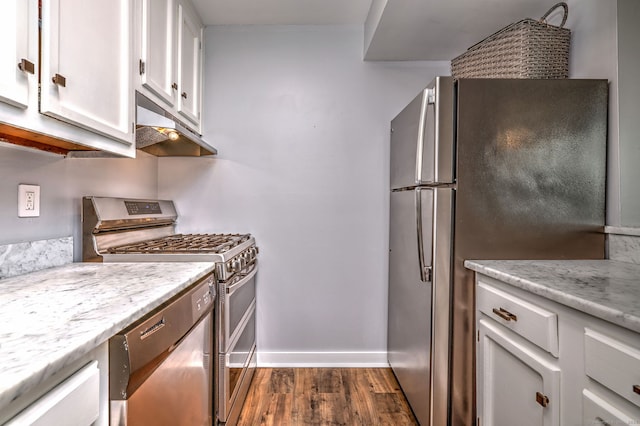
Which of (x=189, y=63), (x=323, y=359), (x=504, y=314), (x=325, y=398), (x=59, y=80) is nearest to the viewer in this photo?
(x=59, y=80)

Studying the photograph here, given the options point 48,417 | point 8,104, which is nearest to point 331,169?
point 8,104

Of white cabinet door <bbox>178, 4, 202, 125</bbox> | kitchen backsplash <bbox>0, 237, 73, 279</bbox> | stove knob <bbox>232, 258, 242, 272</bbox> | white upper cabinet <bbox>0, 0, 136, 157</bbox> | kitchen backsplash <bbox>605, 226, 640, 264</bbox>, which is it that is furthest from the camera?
white cabinet door <bbox>178, 4, 202, 125</bbox>

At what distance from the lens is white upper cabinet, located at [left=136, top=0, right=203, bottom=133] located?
1.59 meters

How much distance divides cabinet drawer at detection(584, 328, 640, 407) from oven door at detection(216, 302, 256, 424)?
4.54 ft

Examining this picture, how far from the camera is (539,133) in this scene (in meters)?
1.59

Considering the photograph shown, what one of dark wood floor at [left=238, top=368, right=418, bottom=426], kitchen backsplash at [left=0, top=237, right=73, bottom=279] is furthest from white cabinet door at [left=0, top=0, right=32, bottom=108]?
dark wood floor at [left=238, top=368, right=418, bottom=426]

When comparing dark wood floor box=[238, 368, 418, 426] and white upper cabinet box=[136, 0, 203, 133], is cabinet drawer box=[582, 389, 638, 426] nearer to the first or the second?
dark wood floor box=[238, 368, 418, 426]

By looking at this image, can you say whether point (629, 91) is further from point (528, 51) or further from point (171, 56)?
point (171, 56)

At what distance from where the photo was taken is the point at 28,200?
1363mm

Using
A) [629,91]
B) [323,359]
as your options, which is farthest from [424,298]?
[629,91]

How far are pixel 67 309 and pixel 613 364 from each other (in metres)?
1.31

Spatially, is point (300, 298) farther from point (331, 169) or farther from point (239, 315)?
point (331, 169)

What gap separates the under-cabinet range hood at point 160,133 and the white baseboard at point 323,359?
1.52 metres

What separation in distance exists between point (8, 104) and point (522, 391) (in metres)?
1.73
